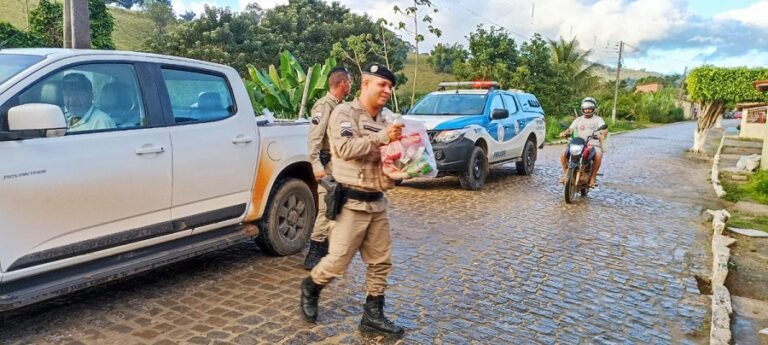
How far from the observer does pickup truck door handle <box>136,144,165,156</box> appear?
12.9 feet

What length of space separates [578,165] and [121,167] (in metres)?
7.36

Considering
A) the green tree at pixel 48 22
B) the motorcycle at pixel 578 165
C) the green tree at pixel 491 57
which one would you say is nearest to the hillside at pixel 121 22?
the green tree at pixel 48 22

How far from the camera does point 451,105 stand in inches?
435

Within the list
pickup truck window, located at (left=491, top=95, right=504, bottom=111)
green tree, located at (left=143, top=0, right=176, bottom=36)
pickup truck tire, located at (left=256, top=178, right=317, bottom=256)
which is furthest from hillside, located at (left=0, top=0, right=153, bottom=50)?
pickup truck tire, located at (left=256, top=178, right=317, bottom=256)

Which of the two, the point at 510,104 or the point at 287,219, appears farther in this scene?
the point at 510,104

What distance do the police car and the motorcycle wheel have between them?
164 cm

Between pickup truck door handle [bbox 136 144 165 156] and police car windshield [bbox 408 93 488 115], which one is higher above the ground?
police car windshield [bbox 408 93 488 115]

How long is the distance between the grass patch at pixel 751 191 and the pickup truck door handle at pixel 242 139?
9.05 meters

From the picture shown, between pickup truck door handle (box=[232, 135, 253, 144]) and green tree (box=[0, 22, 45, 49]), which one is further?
green tree (box=[0, 22, 45, 49])

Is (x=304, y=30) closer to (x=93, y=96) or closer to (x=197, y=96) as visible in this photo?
(x=197, y=96)

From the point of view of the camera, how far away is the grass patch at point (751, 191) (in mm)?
10133

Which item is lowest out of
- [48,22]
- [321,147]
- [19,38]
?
[321,147]

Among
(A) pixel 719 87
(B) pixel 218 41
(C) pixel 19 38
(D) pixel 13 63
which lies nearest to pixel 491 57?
(A) pixel 719 87

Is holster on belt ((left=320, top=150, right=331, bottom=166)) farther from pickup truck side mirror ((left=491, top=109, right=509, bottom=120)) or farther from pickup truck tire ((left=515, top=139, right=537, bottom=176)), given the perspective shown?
pickup truck tire ((left=515, top=139, right=537, bottom=176))
